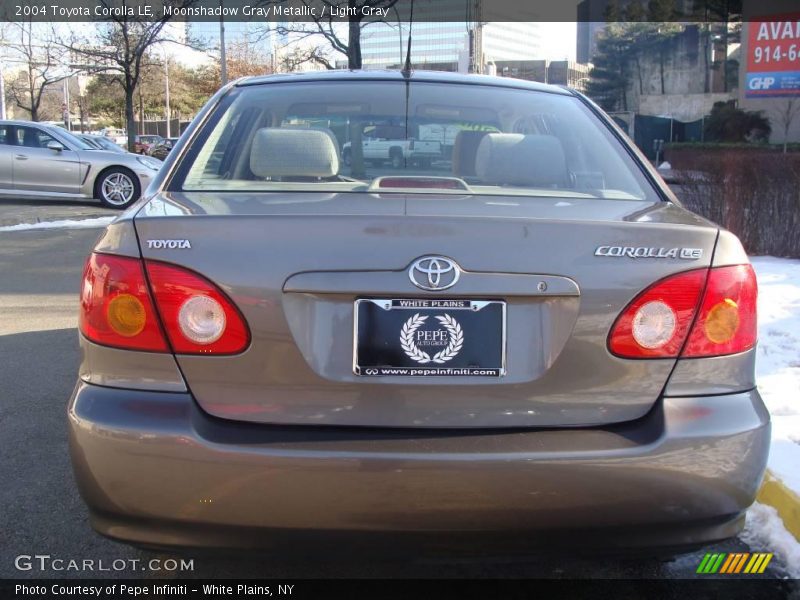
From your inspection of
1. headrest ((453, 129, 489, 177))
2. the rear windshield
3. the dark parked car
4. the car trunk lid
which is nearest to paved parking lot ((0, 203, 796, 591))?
the car trunk lid

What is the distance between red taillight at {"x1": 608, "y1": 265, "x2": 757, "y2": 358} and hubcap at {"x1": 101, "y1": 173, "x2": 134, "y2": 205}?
13.9 m

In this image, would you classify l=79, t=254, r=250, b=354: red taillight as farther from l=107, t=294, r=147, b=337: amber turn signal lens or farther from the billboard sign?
the billboard sign

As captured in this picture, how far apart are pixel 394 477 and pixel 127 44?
74.7ft

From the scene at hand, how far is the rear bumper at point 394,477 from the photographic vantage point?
1.91 meters

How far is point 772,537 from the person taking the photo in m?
2.90

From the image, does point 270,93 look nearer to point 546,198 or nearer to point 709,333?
point 546,198

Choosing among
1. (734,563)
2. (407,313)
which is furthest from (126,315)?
(734,563)

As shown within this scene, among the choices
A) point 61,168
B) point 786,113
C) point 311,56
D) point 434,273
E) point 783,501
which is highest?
point 311,56

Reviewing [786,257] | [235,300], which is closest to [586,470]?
[235,300]

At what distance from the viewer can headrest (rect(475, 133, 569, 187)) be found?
2789mm

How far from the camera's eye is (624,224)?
2092 mm

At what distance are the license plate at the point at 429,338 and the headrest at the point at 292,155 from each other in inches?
37.5

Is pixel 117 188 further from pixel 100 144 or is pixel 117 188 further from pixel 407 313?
pixel 407 313

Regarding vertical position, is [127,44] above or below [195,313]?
above
